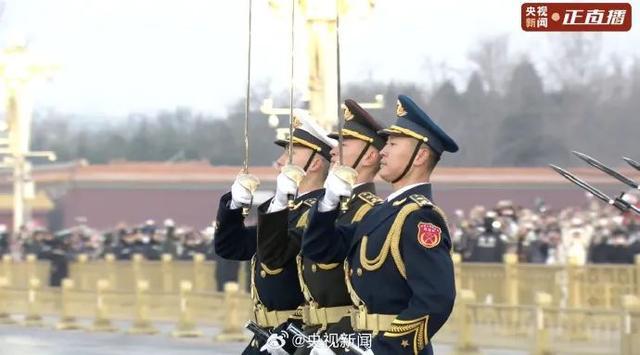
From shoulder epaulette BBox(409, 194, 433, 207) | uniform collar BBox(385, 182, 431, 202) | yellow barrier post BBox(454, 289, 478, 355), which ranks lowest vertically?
yellow barrier post BBox(454, 289, 478, 355)

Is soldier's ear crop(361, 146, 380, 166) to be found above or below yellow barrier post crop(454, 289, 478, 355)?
above

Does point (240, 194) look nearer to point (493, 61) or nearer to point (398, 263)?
point (398, 263)

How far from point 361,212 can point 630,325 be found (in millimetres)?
6925

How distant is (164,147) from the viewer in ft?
114

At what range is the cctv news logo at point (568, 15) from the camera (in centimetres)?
1527

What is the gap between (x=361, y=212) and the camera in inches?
258

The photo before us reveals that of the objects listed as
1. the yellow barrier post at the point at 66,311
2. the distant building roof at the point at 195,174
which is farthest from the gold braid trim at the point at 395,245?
the distant building roof at the point at 195,174

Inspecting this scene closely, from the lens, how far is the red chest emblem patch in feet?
19.0

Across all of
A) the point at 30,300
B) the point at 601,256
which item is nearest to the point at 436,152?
the point at 601,256

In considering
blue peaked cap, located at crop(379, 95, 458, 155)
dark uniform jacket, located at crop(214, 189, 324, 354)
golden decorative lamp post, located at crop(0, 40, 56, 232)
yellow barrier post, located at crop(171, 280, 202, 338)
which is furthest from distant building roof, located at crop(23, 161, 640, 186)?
blue peaked cap, located at crop(379, 95, 458, 155)

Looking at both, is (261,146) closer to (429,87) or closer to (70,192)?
(429,87)

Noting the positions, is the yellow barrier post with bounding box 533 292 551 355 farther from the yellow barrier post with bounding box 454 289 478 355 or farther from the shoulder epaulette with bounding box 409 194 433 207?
the shoulder epaulette with bounding box 409 194 433 207

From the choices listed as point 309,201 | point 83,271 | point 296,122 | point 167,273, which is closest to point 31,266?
point 83,271

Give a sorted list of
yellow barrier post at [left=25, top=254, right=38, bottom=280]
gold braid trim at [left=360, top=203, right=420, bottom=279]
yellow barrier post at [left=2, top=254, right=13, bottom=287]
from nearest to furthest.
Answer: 1. gold braid trim at [left=360, top=203, right=420, bottom=279]
2. yellow barrier post at [left=25, top=254, right=38, bottom=280]
3. yellow barrier post at [left=2, top=254, right=13, bottom=287]
